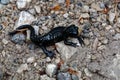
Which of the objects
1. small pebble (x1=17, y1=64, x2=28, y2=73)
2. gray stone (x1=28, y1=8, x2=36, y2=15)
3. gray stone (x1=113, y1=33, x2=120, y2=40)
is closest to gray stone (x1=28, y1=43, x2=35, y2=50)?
small pebble (x1=17, y1=64, x2=28, y2=73)

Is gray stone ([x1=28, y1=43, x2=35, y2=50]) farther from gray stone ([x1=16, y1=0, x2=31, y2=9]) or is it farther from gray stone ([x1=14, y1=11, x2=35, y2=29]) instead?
gray stone ([x1=16, y1=0, x2=31, y2=9])

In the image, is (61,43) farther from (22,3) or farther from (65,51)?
(22,3)

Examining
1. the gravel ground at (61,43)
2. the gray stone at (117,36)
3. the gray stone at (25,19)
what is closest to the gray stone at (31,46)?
the gravel ground at (61,43)

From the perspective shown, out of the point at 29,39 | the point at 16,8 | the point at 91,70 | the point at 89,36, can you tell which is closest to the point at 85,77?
the point at 91,70

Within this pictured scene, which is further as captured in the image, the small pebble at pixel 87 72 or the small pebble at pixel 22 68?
the small pebble at pixel 22 68

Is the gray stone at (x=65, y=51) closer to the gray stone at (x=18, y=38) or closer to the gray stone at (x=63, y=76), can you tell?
the gray stone at (x=63, y=76)

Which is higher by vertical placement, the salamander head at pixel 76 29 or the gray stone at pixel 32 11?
the gray stone at pixel 32 11

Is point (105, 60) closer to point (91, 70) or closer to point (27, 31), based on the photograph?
point (91, 70)

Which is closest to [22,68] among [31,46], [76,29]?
[31,46]
